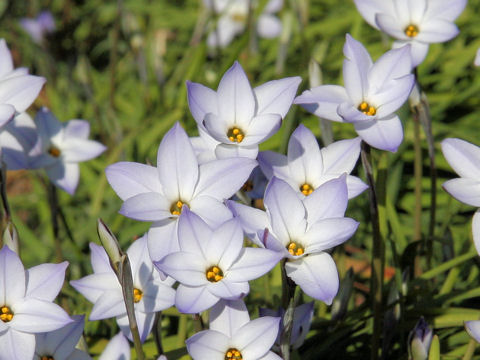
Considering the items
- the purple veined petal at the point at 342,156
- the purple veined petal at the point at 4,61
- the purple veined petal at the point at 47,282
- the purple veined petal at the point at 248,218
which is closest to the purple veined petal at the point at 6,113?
the purple veined petal at the point at 4,61

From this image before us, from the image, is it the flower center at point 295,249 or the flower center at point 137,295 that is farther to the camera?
the flower center at point 137,295

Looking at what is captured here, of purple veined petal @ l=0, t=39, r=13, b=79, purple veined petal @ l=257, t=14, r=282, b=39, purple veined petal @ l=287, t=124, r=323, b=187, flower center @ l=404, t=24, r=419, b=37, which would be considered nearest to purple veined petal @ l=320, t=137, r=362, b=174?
purple veined petal @ l=287, t=124, r=323, b=187

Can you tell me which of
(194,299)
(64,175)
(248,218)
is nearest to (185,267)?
(194,299)

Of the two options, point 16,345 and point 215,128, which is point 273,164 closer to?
point 215,128

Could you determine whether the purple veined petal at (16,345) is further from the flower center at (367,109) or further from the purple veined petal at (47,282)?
the flower center at (367,109)

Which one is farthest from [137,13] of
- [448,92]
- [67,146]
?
[67,146]

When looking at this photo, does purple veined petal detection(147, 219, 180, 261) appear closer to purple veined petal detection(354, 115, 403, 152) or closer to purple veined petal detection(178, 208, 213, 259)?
purple veined petal detection(178, 208, 213, 259)
